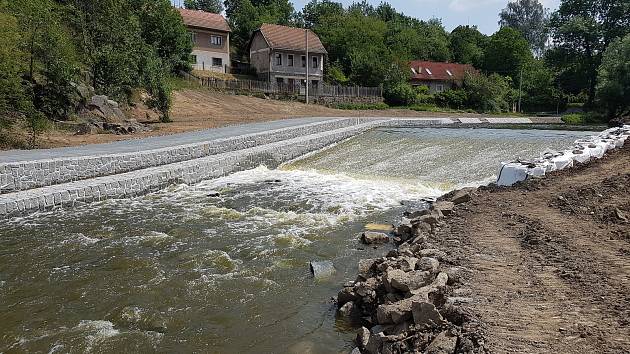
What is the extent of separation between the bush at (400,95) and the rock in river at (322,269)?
41194 millimetres

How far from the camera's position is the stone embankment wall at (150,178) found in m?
10.9

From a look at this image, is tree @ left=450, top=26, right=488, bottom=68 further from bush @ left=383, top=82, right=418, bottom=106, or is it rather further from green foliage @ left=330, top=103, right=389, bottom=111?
green foliage @ left=330, top=103, right=389, bottom=111

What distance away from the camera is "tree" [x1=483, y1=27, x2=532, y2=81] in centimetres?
Answer: 6081

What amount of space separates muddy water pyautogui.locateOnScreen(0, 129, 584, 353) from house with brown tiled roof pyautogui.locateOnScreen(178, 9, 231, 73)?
3815cm

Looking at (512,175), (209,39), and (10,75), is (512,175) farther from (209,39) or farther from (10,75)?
(209,39)

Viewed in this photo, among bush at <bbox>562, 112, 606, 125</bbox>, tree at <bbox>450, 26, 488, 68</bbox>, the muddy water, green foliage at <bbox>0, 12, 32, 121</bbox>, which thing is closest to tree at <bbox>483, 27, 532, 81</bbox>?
tree at <bbox>450, 26, 488, 68</bbox>

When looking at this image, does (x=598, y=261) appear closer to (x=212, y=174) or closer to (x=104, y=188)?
(x=104, y=188)

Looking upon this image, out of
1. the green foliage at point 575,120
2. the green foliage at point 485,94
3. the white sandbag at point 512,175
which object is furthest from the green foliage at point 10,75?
the green foliage at point 485,94

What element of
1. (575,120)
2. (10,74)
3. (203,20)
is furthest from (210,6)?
(10,74)

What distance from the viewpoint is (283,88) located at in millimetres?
45531

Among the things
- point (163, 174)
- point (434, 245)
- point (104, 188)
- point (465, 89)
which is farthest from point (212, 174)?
point (465, 89)

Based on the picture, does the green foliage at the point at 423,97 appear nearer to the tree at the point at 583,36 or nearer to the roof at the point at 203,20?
the tree at the point at 583,36

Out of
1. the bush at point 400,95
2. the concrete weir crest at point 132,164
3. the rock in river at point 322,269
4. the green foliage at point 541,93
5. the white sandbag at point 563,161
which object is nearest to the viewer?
the rock in river at point 322,269

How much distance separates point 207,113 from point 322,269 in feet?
84.9
